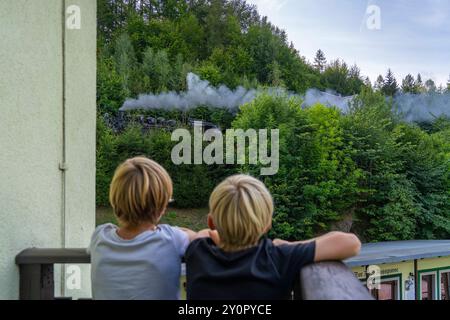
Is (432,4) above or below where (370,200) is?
above

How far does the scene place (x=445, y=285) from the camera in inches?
226

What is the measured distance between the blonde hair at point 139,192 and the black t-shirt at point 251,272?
0.49 ft

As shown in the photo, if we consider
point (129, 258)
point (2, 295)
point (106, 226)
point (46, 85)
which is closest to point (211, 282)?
point (129, 258)

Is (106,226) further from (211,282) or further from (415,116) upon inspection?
(415,116)

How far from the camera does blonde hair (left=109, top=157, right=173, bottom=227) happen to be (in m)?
0.92

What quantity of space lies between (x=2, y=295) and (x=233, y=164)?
11.1 m

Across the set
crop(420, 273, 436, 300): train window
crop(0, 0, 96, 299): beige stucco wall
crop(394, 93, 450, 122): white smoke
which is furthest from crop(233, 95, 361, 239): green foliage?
crop(0, 0, 96, 299): beige stucco wall

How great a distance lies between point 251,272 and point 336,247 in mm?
140

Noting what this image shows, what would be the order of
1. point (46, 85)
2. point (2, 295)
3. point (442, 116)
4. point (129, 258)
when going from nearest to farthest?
point (129, 258), point (2, 295), point (46, 85), point (442, 116)

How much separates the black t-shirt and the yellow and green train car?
4.27 metres

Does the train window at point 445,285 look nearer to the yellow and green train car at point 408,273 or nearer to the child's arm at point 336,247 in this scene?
the yellow and green train car at point 408,273

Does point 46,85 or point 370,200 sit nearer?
point 46,85

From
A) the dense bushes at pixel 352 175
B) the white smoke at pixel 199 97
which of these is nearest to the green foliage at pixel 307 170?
the dense bushes at pixel 352 175
